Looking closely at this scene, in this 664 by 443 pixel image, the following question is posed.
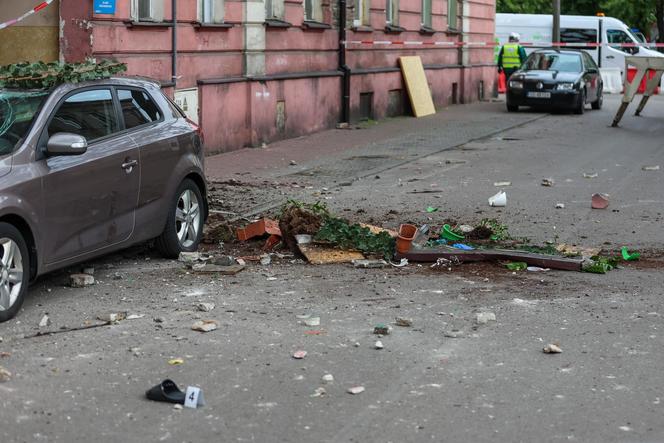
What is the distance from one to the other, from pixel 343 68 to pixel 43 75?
16.4 metres

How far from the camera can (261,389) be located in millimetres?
6000

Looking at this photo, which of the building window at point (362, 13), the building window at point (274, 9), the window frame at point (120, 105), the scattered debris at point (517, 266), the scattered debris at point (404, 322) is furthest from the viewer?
the building window at point (362, 13)

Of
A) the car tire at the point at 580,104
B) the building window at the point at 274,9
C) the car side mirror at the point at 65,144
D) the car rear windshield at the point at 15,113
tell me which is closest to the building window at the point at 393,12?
the car tire at the point at 580,104

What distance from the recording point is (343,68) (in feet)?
80.7

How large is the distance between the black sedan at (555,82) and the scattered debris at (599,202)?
16319 mm

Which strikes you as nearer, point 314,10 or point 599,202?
point 599,202

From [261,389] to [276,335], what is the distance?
115 centimetres

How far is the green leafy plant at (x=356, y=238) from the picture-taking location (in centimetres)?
973

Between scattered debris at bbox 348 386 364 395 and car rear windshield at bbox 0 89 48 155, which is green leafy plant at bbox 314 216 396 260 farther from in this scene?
scattered debris at bbox 348 386 364 395

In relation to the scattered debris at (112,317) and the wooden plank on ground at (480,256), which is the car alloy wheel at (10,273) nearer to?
the scattered debris at (112,317)

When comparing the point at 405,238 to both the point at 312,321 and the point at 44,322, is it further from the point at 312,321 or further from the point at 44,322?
the point at 44,322

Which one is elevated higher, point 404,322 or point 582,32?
point 582,32

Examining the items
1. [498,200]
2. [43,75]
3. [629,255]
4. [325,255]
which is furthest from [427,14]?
[43,75]

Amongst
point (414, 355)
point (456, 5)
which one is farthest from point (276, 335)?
point (456, 5)
